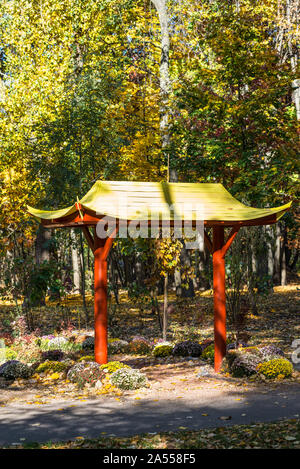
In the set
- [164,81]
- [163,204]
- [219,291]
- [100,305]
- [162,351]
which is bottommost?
[162,351]

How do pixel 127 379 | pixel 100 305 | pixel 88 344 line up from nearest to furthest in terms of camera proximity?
pixel 127 379 < pixel 100 305 < pixel 88 344

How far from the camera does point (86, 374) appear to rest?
876cm

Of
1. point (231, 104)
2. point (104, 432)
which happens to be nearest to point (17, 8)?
point (231, 104)

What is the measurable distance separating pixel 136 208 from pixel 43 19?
16346 millimetres

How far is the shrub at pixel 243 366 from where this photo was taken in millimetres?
8938

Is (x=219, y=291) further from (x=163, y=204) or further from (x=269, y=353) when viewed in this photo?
(x=163, y=204)

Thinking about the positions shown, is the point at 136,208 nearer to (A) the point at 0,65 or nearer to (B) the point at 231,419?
(B) the point at 231,419

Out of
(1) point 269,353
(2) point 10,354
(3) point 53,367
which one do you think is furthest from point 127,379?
(2) point 10,354

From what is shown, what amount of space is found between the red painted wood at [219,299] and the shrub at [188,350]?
5.02 feet

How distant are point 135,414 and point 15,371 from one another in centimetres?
368

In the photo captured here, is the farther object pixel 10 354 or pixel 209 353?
pixel 10 354

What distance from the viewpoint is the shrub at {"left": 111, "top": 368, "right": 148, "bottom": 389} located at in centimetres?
840

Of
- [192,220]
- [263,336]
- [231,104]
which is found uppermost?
[231,104]

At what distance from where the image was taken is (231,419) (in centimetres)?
625
